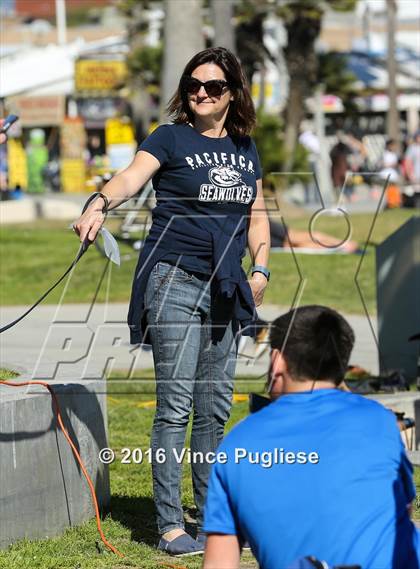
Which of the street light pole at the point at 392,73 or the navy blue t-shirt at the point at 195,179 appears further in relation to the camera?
the street light pole at the point at 392,73

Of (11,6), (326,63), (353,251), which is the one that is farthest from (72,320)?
(11,6)

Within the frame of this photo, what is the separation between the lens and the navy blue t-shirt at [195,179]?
493 centimetres

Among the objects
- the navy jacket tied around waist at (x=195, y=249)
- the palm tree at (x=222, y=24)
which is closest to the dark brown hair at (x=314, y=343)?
the navy jacket tied around waist at (x=195, y=249)

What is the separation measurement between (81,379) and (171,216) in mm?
980

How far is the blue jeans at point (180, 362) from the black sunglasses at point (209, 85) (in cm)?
70

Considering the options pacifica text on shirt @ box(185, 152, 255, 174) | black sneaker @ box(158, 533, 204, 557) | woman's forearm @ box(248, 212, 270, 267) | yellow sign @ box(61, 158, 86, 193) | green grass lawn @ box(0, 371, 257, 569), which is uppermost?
pacifica text on shirt @ box(185, 152, 255, 174)

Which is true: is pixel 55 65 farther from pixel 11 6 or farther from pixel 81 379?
pixel 11 6

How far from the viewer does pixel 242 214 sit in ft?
16.7

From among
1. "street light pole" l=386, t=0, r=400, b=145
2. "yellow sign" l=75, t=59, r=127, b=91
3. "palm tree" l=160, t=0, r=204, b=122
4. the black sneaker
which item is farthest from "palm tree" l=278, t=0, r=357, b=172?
the black sneaker

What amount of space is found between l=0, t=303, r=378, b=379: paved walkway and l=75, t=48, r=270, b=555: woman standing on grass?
0.94 metres

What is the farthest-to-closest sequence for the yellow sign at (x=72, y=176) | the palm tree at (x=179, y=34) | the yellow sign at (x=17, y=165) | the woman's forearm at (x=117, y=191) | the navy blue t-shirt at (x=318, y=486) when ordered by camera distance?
the yellow sign at (x=72, y=176)
the yellow sign at (x=17, y=165)
the palm tree at (x=179, y=34)
the woman's forearm at (x=117, y=191)
the navy blue t-shirt at (x=318, y=486)

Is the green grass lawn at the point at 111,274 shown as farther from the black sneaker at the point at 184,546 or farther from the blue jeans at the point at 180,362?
the black sneaker at the point at 184,546

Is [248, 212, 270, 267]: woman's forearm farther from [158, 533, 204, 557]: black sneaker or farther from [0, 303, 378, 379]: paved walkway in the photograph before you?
[158, 533, 204, 557]: black sneaker

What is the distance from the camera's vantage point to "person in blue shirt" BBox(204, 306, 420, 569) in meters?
3.16
